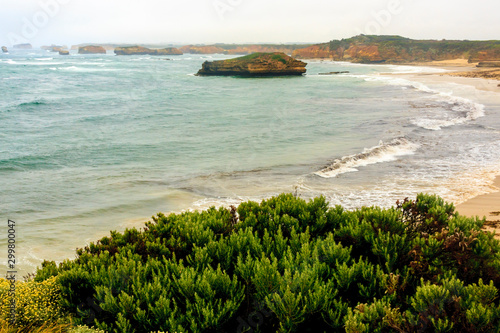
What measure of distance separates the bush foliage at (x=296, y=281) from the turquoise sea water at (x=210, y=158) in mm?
4717

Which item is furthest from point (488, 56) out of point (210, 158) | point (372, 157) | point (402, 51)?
point (210, 158)

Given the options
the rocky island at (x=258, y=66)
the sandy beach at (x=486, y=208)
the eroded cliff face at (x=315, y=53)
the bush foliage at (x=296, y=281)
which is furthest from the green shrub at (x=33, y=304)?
the eroded cliff face at (x=315, y=53)

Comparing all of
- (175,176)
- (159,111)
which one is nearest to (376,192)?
(175,176)

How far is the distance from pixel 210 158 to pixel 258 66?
207 feet

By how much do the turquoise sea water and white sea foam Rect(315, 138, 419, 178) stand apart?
0.08m

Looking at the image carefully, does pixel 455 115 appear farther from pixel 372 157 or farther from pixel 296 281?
pixel 296 281

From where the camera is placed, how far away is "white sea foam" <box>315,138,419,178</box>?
15.3 metres

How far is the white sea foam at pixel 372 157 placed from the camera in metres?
15.3

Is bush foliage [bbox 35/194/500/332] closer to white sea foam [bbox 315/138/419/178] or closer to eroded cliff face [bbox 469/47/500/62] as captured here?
white sea foam [bbox 315/138/419/178]

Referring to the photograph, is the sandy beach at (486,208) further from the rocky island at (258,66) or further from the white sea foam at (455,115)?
the rocky island at (258,66)

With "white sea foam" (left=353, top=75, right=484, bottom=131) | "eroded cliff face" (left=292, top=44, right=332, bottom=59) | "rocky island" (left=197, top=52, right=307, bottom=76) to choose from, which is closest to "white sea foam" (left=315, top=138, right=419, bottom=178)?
"white sea foam" (left=353, top=75, right=484, bottom=131)

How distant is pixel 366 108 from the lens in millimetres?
32906

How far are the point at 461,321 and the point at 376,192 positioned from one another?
920 centimetres

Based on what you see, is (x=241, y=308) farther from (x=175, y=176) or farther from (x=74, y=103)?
(x=74, y=103)
